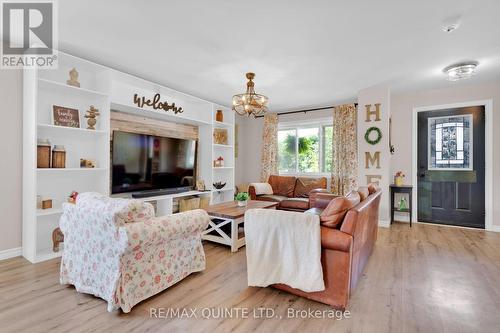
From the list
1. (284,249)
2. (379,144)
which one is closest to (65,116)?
(284,249)

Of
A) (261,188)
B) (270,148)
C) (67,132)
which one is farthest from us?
(270,148)

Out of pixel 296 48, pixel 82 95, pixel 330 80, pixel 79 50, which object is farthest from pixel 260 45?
pixel 82 95

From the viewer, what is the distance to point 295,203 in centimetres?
482

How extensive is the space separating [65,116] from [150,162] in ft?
4.24

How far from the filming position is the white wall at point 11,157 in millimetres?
2865

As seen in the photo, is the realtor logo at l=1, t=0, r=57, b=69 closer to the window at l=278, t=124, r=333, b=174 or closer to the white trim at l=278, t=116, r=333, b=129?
the white trim at l=278, t=116, r=333, b=129

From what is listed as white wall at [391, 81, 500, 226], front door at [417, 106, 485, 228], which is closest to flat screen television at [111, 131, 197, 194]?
white wall at [391, 81, 500, 226]

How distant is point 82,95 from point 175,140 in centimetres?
156

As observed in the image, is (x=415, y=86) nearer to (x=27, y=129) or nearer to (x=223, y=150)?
(x=223, y=150)

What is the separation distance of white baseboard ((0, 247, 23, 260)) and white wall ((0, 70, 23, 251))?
35 millimetres

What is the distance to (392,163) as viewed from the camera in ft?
16.7

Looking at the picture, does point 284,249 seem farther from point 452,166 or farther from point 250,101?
point 452,166

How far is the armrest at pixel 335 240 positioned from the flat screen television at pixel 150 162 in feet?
9.91

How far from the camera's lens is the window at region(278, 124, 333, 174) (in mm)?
5812
